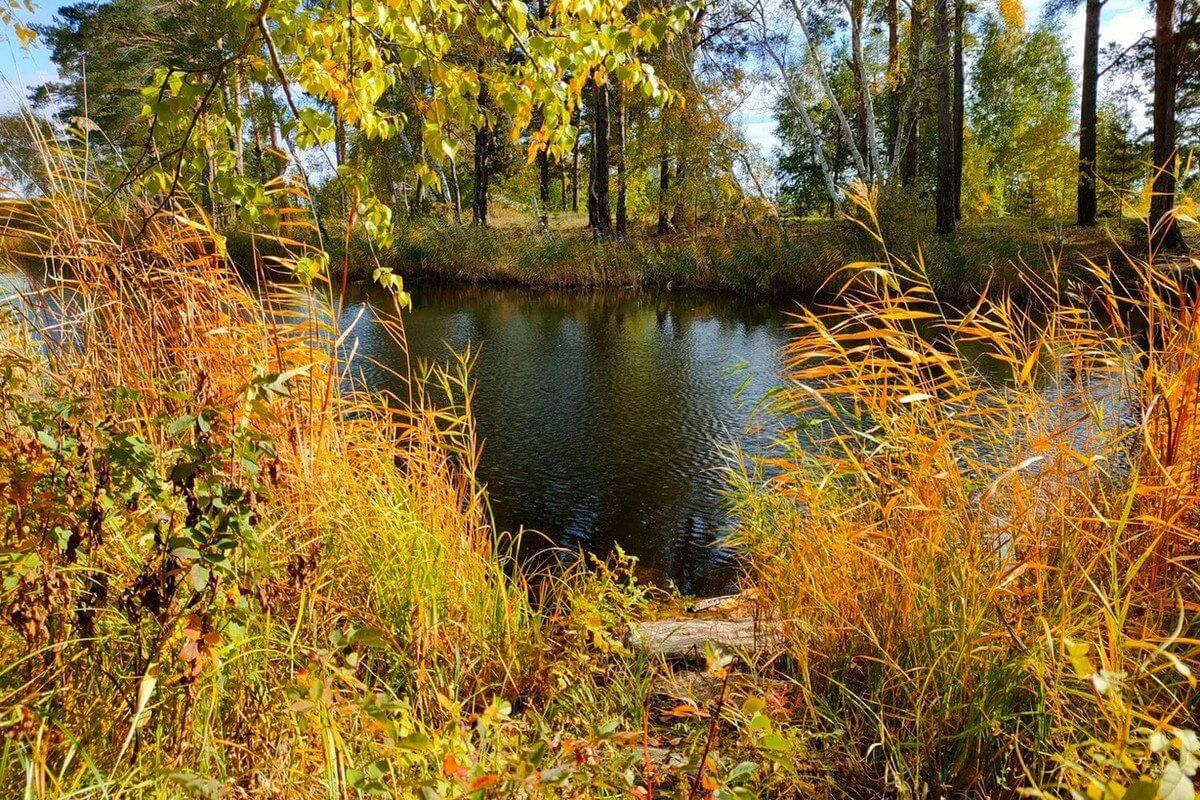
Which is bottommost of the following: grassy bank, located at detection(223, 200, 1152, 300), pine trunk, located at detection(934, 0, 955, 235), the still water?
the still water

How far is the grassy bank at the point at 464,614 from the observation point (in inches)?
53.9

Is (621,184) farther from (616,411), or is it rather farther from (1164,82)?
(616,411)

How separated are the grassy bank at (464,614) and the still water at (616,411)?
781 millimetres

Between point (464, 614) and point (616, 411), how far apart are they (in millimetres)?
5180

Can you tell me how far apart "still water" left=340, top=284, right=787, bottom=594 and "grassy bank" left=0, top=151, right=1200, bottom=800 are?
781 mm

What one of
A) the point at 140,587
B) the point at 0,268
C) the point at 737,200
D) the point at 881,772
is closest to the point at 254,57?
the point at 140,587

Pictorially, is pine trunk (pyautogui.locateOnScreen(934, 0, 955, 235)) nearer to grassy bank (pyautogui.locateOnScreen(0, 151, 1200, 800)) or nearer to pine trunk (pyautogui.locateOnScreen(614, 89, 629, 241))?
pine trunk (pyautogui.locateOnScreen(614, 89, 629, 241))

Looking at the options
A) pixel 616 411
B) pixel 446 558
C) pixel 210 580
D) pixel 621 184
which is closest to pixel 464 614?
pixel 446 558

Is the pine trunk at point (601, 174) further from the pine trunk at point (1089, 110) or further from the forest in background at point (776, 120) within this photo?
the pine trunk at point (1089, 110)

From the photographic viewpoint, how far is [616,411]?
738 centimetres

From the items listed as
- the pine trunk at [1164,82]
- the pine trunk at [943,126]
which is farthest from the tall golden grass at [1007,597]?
the pine trunk at [943,126]

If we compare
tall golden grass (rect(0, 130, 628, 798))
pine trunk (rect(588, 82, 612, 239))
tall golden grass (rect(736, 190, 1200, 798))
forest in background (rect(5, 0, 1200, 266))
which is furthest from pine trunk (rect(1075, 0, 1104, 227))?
tall golden grass (rect(0, 130, 628, 798))

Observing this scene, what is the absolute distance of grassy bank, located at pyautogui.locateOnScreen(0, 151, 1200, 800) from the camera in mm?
1369

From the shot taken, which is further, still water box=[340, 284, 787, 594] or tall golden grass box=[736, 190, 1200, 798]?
still water box=[340, 284, 787, 594]
